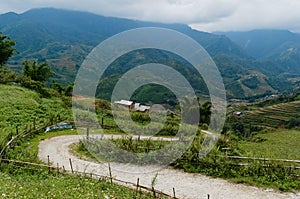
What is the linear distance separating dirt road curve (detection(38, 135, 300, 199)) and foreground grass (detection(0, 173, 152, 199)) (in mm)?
2075

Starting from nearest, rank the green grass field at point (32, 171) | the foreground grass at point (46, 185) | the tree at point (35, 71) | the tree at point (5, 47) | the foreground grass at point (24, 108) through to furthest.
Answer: the foreground grass at point (46, 185) < the green grass field at point (32, 171) < the foreground grass at point (24, 108) < the tree at point (35, 71) < the tree at point (5, 47)

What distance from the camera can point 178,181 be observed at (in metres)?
17.8

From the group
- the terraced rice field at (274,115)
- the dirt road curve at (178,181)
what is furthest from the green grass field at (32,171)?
the terraced rice field at (274,115)

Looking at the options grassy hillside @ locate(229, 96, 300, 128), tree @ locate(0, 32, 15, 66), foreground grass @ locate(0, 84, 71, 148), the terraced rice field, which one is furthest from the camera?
the terraced rice field

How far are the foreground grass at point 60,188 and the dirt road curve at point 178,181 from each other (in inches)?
81.7

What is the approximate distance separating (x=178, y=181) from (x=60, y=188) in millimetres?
6806

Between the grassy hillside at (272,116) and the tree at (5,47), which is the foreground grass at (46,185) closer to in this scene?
the tree at (5,47)

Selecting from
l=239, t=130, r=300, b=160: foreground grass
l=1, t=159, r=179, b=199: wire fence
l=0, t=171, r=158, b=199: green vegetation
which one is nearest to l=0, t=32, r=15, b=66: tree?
l=1, t=159, r=179, b=199: wire fence

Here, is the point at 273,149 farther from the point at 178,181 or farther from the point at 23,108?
the point at 23,108

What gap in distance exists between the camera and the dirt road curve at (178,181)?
15742 millimetres

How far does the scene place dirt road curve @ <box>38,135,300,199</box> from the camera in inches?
620

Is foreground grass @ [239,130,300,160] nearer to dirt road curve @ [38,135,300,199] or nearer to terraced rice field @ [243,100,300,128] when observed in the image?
dirt road curve @ [38,135,300,199]

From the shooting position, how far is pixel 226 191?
16203 mm

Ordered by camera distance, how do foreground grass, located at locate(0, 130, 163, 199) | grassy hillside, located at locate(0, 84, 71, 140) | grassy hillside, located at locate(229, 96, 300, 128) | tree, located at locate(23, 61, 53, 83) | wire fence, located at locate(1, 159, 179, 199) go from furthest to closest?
grassy hillside, located at locate(229, 96, 300, 128), tree, located at locate(23, 61, 53, 83), grassy hillside, located at locate(0, 84, 71, 140), wire fence, located at locate(1, 159, 179, 199), foreground grass, located at locate(0, 130, 163, 199)
